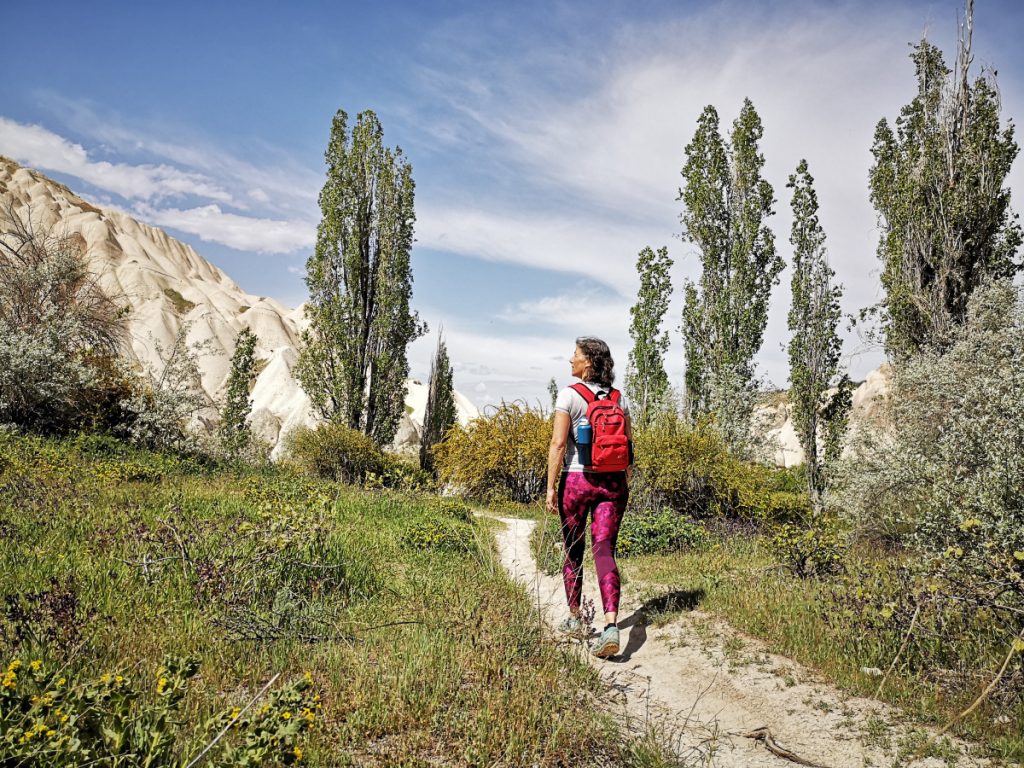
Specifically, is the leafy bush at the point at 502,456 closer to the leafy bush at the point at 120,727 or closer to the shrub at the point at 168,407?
the shrub at the point at 168,407

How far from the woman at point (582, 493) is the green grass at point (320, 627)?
0.59 meters

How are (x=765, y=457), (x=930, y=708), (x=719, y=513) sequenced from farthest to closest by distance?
1. (x=765, y=457)
2. (x=719, y=513)
3. (x=930, y=708)

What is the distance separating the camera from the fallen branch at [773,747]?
11.6ft

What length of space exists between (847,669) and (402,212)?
68.2ft

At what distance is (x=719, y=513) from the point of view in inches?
495

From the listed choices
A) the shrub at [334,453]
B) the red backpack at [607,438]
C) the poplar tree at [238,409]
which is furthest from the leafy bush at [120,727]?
the poplar tree at [238,409]

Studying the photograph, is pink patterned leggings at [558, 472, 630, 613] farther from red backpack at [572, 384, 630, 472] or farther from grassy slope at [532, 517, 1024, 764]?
grassy slope at [532, 517, 1024, 764]

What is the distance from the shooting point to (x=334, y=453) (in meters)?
19.0

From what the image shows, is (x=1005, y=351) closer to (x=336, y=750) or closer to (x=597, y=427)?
(x=597, y=427)

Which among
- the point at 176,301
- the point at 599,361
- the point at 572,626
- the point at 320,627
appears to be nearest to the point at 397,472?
the point at 572,626

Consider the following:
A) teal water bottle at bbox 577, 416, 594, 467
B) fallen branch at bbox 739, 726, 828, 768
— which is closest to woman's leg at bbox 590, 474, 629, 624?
teal water bottle at bbox 577, 416, 594, 467

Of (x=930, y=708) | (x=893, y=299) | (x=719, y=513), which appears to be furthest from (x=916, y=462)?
(x=893, y=299)

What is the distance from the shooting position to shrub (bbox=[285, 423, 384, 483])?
18.9 metres

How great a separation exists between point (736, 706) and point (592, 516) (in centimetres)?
171
